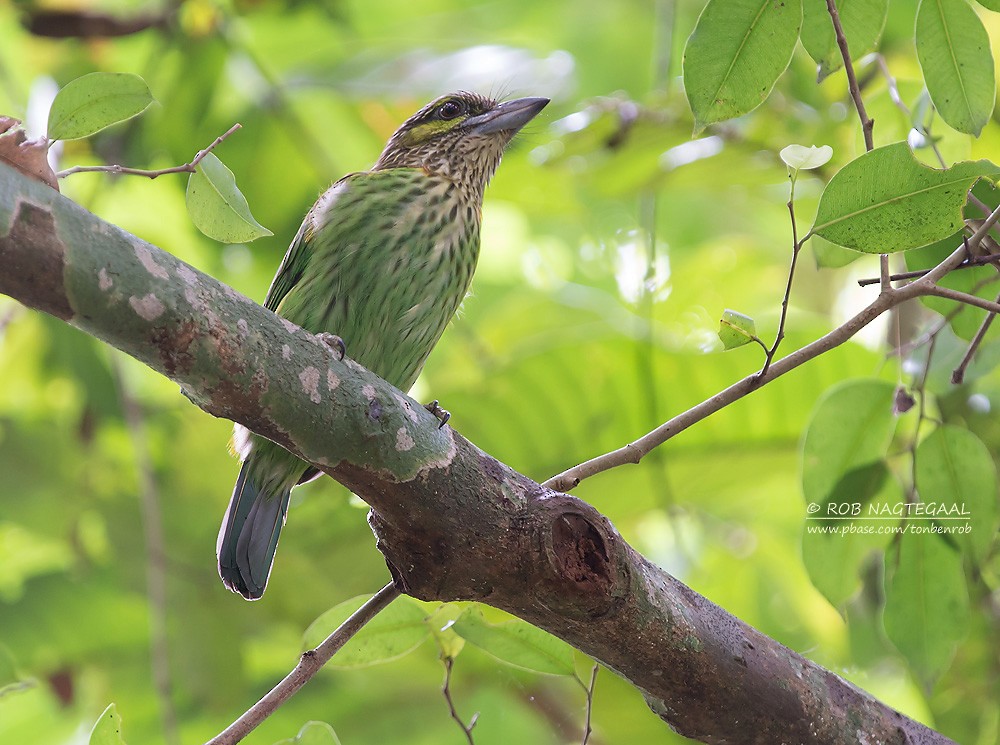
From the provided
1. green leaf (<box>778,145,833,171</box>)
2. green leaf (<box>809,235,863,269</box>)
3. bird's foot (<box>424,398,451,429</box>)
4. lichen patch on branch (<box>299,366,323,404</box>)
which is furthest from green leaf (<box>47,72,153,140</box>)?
green leaf (<box>809,235,863,269</box>)

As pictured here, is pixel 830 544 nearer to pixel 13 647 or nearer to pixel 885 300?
pixel 885 300

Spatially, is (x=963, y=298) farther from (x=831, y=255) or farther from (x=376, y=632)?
(x=376, y=632)

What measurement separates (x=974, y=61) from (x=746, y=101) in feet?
1.28

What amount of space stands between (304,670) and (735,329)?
80cm

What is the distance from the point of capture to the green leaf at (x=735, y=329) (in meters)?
1.65

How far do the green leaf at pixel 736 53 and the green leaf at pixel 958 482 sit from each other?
2.53 ft

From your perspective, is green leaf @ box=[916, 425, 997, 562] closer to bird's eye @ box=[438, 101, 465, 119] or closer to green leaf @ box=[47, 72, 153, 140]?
green leaf @ box=[47, 72, 153, 140]

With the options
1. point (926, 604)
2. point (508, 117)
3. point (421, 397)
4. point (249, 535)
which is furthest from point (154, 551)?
point (926, 604)

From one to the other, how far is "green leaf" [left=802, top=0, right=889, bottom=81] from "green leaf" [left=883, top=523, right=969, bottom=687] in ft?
2.86

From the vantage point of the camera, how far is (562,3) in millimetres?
5477

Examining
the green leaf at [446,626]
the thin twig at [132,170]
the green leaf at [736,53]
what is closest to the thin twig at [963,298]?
the green leaf at [736,53]

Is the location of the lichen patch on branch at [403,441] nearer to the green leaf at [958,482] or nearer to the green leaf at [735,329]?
the green leaf at [735,329]

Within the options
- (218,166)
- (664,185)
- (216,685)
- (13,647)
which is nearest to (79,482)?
(13,647)

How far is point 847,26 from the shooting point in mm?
1929
